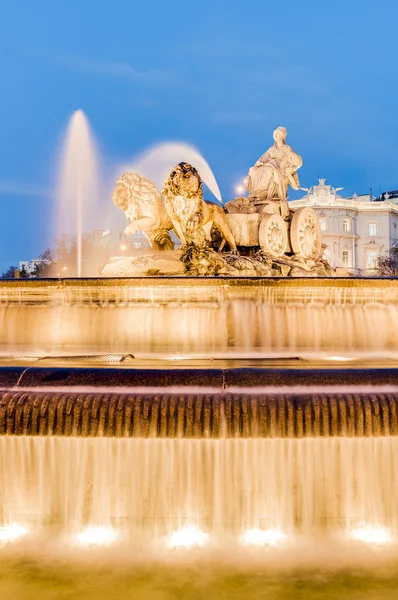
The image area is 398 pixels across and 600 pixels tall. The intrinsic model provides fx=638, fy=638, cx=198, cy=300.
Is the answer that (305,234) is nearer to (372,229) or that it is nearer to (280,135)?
(280,135)

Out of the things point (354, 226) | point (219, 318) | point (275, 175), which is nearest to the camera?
point (219, 318)

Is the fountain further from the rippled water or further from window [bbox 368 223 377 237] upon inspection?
window [bbox 368 223 377 237]

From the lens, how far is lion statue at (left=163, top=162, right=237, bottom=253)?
12.0 metres

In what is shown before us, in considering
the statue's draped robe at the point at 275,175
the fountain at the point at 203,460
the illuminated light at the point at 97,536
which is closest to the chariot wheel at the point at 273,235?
the statue's draped robe at the point at 275,175

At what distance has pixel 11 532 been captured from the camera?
5980 millimetres

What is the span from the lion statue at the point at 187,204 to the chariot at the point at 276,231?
4.88 feet

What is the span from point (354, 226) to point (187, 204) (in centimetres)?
7862

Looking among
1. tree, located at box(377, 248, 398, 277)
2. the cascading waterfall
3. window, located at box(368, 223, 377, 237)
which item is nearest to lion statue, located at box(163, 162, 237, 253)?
the cascading waterfall

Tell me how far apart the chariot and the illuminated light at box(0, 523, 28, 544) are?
31.1ft

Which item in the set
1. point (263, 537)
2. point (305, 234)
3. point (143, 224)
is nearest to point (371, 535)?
point (263, 537)

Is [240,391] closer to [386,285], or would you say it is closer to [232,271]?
[386,285]

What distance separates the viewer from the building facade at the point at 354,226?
84.8 m

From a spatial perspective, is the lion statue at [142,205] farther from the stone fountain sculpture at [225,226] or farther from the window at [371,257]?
the window at [371,257]

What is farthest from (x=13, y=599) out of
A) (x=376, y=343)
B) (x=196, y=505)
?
(x=376, y=343)
